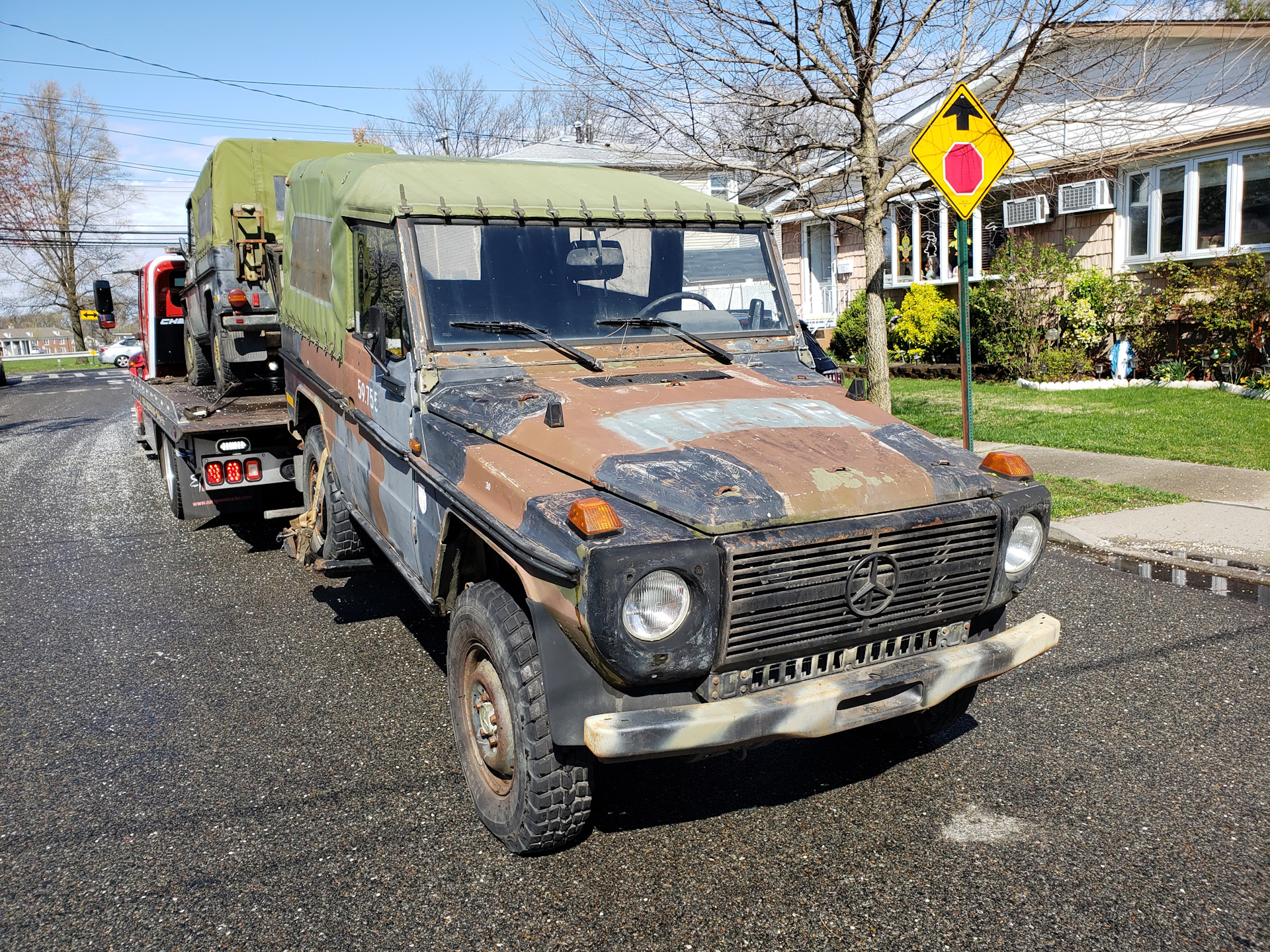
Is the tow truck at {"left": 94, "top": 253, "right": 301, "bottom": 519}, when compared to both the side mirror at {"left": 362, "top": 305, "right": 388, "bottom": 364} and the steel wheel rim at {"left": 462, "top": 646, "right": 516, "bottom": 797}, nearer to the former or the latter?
the side mirror at {"left": 362, "top": 305, "right": 388, "bottom": 364}

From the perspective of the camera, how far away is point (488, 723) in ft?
11.3

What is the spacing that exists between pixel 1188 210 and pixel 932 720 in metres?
12.3

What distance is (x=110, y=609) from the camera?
6168mm

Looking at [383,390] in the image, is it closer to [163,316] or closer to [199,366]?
[199,366]

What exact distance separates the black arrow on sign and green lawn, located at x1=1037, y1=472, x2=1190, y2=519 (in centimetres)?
295

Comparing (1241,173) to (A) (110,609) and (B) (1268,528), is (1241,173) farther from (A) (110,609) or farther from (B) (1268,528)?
(A) (110,609)

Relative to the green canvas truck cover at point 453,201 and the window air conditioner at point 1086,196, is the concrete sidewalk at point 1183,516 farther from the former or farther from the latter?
the window air conditioner at point 1086,196

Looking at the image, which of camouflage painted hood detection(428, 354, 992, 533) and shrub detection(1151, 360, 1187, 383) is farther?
shrub detection(1151, 360, 1187, 383)

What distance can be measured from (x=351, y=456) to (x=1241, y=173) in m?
12.8

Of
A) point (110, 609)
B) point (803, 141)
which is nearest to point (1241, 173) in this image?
point (803, 141)

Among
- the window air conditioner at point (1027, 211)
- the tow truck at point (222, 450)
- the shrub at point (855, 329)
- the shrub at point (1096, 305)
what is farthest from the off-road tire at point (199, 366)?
the shrub at point (855, 329)

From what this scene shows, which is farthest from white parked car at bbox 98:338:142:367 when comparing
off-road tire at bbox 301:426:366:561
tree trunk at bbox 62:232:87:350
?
off-road tire at bbox 301:426:366:561

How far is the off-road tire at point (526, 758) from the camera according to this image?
311cm

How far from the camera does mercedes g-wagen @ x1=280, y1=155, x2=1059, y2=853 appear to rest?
2.89 m
